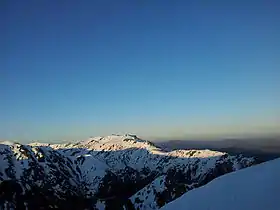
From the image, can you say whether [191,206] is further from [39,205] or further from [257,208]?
[39,205]

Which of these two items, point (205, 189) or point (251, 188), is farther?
point (205, 189)

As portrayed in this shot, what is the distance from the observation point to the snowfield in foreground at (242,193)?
1436 centimetres

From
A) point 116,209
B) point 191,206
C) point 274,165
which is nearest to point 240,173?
point 274,165

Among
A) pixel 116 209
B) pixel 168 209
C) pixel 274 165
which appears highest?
pixel 274 165

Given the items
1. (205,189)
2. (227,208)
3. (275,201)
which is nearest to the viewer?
(275,201)

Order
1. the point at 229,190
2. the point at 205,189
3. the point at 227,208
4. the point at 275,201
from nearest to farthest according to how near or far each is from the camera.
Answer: the point at 275,201 → the point at 227,208 → the point at 229,190 → the point at 205,189

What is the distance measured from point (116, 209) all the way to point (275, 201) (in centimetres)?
19128

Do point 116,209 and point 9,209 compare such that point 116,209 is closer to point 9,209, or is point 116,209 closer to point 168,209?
point 9,209

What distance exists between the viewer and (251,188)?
51.4 feet

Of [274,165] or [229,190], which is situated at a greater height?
[274,165]

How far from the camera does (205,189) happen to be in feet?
58.5

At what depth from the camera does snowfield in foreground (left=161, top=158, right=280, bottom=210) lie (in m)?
14.4

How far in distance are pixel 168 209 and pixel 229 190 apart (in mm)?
3494

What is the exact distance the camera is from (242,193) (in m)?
15.6
